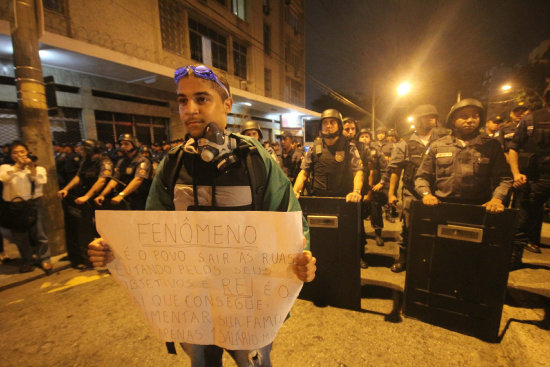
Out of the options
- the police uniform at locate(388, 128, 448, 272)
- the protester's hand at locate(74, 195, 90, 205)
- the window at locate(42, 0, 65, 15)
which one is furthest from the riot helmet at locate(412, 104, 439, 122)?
the window at locate(42, 0, 65, 15)

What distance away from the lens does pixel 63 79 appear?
390 inches

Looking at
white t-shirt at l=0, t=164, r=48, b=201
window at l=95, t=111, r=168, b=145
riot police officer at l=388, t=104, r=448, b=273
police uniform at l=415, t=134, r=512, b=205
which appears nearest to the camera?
police uniform at l=415, t=134, r=512, b=205

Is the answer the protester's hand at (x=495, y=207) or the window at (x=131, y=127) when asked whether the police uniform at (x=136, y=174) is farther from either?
the window at (x=131, y=127)

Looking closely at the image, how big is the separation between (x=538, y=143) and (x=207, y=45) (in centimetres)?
1870

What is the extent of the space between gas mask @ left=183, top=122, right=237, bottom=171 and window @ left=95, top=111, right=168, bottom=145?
40.7 feet

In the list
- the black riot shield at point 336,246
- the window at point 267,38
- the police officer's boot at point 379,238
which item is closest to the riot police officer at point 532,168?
the police officer's boot at point 379,238

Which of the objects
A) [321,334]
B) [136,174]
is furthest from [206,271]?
[136,174]

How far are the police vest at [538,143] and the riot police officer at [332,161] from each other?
7.86ft

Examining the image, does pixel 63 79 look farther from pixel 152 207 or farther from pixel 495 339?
pixel 495 339

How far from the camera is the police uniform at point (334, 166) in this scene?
3.72m

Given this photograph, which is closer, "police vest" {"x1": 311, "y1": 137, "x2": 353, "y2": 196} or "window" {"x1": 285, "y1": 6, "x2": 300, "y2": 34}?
"police vest" {"x1": 311, "y1": 137, "x2": 353, "y2": 196}

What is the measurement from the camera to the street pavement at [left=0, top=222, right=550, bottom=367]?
7.09ft

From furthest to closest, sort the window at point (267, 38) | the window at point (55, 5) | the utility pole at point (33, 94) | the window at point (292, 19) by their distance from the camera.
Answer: the window at point (292, 19) < the window at point (267, 38) < the window at point (55, 5) < the utility pole at point (33, 94)

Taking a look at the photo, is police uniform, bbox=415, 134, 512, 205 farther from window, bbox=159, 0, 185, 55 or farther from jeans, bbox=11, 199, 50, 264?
window, bbox=159, 0, 185, 55
